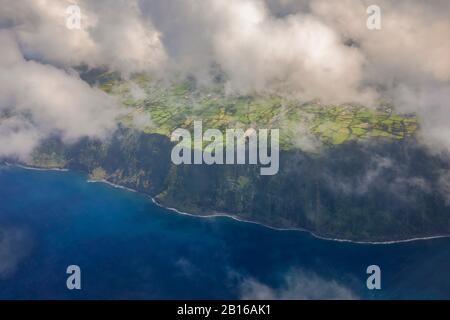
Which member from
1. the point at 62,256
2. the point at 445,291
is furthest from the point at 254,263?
the point at 62,256

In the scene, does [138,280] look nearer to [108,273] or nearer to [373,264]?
[108,273]

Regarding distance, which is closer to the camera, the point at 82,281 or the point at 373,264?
the point at 82,281
